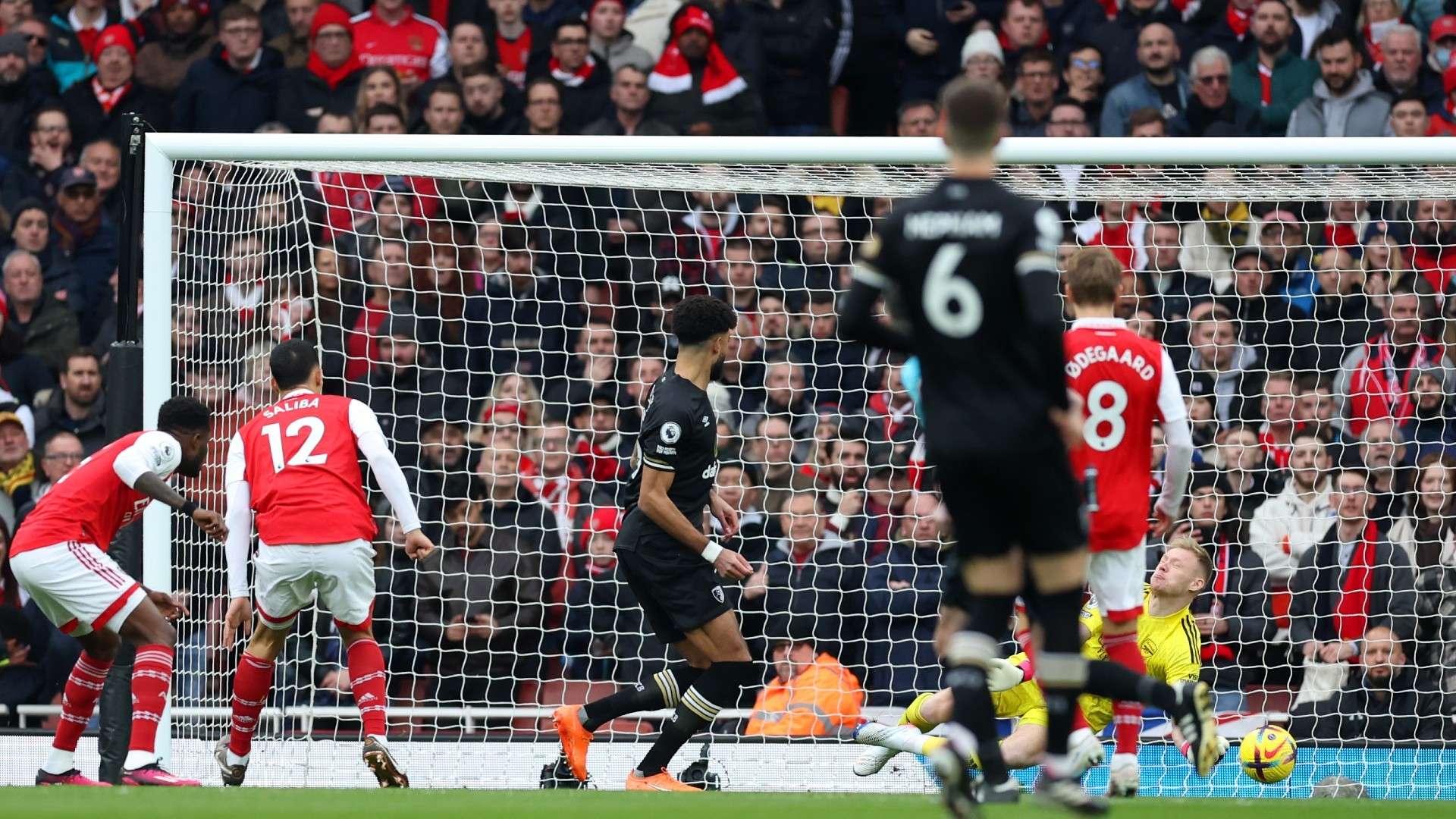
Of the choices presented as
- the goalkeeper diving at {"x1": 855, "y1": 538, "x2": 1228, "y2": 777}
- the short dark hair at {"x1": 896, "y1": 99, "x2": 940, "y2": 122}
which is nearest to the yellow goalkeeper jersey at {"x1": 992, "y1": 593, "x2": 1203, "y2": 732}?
the goalkeeper diving at {"x1": 855, "y1": 538, "x2": 1228, "y2": 777}

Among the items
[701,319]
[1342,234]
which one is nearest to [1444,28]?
[1342,234]

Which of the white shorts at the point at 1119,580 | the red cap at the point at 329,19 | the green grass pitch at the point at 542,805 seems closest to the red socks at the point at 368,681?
the green grass pitch at the point at 542,805

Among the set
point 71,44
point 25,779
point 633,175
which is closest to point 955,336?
point 633,175

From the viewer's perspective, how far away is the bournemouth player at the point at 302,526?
7.71 meters

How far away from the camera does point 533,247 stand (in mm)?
11305

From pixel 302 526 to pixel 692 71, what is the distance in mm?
5374

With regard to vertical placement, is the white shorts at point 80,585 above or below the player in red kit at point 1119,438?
below

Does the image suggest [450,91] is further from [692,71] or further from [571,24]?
[692,71]

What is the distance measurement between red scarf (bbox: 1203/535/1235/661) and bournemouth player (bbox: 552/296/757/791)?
9.64 ft

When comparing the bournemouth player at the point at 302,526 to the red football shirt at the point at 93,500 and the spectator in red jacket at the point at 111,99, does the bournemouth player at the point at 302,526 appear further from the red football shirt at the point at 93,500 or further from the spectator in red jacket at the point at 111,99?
the spectator in red jacket at the point at 111,99

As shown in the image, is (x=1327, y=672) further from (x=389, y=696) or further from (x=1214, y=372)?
(x=389, y=696)

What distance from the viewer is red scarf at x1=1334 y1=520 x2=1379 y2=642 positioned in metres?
9.27

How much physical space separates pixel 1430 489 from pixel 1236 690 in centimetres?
147

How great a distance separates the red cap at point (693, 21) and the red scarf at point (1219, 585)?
4.86 m
